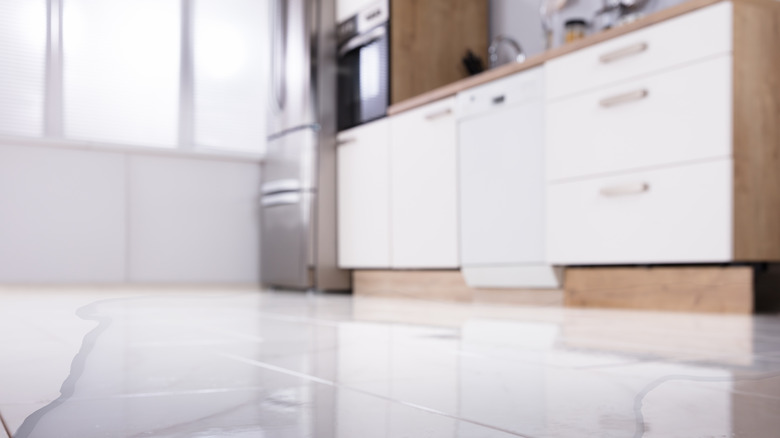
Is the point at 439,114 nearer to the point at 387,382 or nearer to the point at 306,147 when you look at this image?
the point at 306,147

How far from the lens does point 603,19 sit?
10.5 ft

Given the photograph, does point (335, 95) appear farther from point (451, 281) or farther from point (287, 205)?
point (451, 281)

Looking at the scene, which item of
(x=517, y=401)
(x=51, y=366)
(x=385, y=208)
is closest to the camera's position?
(x=517, y=401)

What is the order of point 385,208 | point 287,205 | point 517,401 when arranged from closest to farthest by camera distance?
point 517,401, point 385,208, point 287,205

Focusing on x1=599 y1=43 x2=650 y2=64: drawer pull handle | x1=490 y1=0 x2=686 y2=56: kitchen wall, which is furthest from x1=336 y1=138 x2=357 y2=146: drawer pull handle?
x1=599 y1=43 x2=650 y2=64: drawer pull handle

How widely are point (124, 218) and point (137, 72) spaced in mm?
857

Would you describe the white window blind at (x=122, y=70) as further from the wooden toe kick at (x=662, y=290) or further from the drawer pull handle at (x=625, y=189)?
the drawer pull handle at (x=625, y=189)

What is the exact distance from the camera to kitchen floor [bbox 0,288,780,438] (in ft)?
1.77

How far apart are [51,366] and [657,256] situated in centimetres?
177

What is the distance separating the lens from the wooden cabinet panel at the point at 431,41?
3.64m

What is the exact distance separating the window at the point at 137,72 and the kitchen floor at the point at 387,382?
2832mm

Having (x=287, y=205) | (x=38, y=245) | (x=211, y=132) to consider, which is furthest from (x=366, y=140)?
(x=38, y=245)

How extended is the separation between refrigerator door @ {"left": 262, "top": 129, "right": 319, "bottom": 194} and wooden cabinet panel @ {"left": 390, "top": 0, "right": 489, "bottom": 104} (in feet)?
1.95

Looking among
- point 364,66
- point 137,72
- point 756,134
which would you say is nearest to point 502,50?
point 364,66
